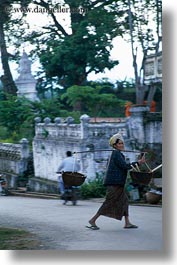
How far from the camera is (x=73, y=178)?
6.38 metres

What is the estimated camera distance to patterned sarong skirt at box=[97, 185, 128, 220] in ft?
20.4

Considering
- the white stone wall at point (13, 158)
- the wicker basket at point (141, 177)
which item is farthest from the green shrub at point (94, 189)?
the white stone wall at point (13, 158)

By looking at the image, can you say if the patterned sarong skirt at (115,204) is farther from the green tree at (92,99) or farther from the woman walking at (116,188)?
the green tree at (92,99)

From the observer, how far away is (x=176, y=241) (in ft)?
19.5

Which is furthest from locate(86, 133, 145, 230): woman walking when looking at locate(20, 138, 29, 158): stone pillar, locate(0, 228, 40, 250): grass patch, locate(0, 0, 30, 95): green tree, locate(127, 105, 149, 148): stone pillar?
locate(0, 0, 30, 95): green tree

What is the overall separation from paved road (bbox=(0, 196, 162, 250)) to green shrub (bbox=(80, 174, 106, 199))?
0.23 feet

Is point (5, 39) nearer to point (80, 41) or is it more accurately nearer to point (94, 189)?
point (80, 41)

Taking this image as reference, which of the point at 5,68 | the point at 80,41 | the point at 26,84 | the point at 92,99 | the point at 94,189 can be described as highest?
the point at 80,41

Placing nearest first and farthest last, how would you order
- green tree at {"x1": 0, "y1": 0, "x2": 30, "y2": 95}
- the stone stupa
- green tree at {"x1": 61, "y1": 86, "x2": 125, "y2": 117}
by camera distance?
green tree at {"x1": 0, "y1": 0, "x2": 30, "y2": 95} < green tree at {"x1": 61, "y1": 86, "x2": 125, "y2": 117} < the stone stupa

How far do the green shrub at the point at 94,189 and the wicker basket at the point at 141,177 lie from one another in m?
0.27

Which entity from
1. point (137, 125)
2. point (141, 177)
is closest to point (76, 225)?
point (141, 177)

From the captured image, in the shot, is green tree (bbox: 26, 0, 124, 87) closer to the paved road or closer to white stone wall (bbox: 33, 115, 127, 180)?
white stone wall (bbox: 33, 115, 127, 180)

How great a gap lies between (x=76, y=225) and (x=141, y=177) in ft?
2.25

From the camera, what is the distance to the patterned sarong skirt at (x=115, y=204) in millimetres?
6215
